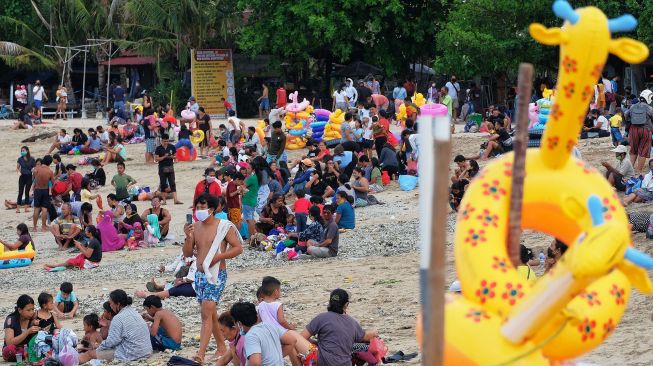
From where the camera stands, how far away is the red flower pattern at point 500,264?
5.72 m

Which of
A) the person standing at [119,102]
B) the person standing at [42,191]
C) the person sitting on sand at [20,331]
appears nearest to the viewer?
the person sitting on sand at [20,331]

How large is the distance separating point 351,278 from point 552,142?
968cm

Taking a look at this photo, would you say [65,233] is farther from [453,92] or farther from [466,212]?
[466,212]

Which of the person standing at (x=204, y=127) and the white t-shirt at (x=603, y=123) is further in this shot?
the person standing at (x=204, y=127)

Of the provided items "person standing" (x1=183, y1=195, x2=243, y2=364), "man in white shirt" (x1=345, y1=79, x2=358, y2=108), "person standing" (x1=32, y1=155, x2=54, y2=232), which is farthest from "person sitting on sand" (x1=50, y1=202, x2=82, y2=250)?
"man in white shirt" (x1=345, y1=79, x2=358, y2=108)

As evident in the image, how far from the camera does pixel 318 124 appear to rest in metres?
28.3

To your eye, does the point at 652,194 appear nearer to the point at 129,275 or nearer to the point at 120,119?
the point at 129,275

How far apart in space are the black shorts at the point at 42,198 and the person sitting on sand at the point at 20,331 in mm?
10583

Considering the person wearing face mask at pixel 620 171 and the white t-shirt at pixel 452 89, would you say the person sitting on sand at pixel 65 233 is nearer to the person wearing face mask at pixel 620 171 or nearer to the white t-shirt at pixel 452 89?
the person wearing face mask at pixel 620 171

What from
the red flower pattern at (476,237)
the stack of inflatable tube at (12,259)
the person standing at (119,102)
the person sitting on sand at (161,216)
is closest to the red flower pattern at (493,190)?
the red flower pattern at (476,237)

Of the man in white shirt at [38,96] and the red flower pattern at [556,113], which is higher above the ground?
the red flower pattern at [556,113]

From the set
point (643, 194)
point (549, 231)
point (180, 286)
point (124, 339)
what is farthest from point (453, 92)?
point (549, 231)

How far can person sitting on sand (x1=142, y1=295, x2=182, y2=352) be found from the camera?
12148 millimetres

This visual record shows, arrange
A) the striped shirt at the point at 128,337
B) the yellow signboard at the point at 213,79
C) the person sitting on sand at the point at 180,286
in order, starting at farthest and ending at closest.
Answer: the yellow signboard at the point at 213,79 < the person sitting on sand at the point at 180,286 < the striped shirt at the point at 128,337
